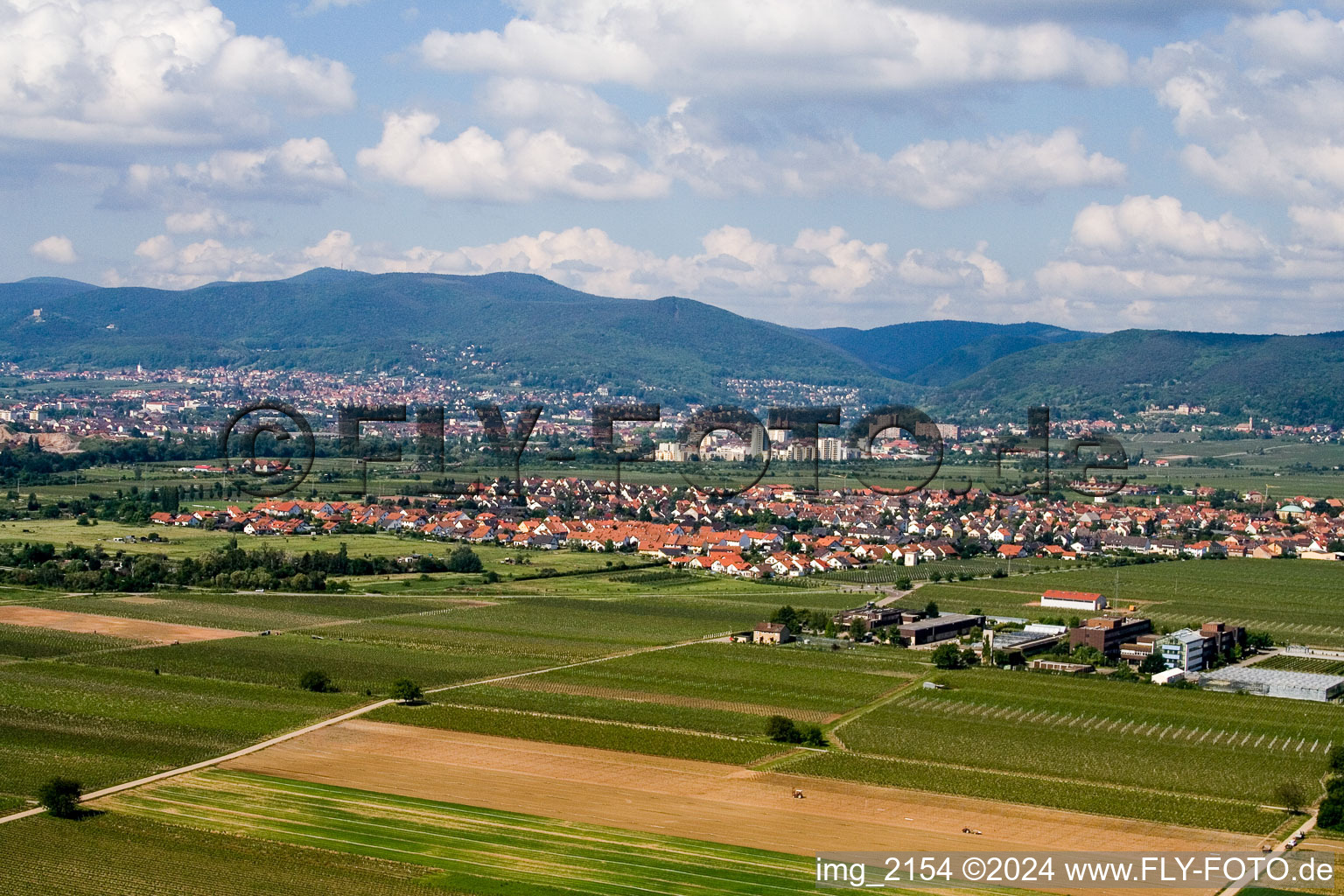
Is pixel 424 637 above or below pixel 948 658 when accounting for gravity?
above

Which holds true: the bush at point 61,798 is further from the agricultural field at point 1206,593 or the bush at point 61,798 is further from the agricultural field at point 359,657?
the agricultural field at point 1206,593

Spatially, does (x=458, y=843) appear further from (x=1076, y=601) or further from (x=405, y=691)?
(x=1076, y=601)

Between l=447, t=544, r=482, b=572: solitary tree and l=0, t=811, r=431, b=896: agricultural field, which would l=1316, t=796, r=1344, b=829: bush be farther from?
l=447, t=544, r=482, b=572: solitary tree

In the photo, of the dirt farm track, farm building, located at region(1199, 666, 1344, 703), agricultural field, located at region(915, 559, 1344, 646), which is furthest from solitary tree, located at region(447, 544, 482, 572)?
farm building, located at region(1199, 666, 1344, 703)

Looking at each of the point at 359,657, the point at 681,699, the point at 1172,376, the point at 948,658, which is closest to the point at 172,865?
the point at 681,699

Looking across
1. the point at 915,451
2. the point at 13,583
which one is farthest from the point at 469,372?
the point at 13,583

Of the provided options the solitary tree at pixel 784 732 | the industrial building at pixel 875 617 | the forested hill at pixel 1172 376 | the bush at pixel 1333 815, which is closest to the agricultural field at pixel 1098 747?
the bush at pixel 1333 815

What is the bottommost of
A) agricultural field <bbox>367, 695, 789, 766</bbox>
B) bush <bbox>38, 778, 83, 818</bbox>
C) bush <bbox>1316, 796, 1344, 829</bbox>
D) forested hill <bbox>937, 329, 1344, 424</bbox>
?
bush <bbox>1316, 796, 1344, 829</bbox>
